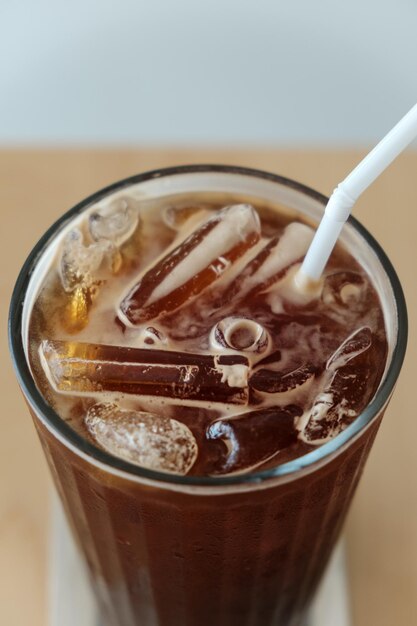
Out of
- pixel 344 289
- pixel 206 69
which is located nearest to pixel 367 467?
pixel 344 289

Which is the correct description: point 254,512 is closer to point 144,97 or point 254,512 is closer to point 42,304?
point 42,304

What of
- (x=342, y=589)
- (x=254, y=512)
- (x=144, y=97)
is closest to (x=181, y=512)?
(x=254, y=512)

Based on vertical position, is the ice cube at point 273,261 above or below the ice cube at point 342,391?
above

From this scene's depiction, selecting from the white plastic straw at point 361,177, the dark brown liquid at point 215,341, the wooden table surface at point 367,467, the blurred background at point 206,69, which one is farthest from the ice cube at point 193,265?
the blurred background at point 206,69

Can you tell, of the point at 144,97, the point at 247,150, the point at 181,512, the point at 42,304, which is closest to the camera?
the point at 181,512

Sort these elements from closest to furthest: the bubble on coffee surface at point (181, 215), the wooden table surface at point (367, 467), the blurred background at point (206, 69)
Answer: the bubble on coffee surface at point (181, 215)
the wooden table surface at point (367, 467)
the blurred background at point (206, 69)

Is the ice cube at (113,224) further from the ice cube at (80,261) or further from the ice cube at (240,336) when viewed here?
the ice cube at (240,336)
